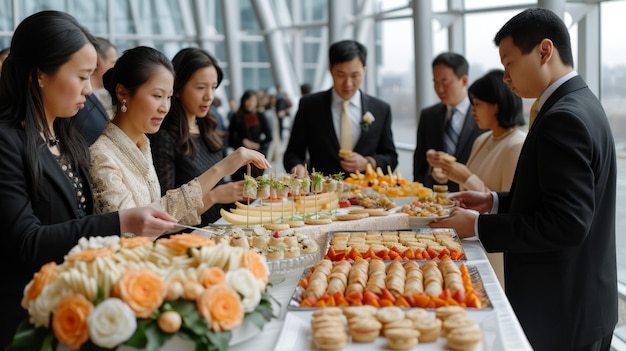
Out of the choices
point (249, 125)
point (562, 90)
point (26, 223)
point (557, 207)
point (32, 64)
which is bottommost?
point (249, 125)

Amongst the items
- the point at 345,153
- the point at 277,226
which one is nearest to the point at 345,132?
the point at 345,153

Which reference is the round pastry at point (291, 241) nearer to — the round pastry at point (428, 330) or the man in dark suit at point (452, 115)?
the round pastry at point (428, 330)

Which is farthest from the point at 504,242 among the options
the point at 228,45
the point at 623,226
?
the point at 228,45

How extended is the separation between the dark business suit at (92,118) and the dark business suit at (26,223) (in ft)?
6.31

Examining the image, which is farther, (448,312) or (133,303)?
(448,312)

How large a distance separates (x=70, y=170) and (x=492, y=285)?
140 cm

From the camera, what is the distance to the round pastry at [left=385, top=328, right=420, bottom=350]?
162 cm

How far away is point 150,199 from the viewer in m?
2.88

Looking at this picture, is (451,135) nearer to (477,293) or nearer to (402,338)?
(477,293)

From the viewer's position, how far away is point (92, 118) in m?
4.26

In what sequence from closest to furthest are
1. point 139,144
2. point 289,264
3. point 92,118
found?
point 289,264 < point 139,144 < point 92,118

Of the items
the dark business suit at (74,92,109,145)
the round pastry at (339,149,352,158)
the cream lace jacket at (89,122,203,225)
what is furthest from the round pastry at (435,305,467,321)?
the round pastry at (339,149,352,158)

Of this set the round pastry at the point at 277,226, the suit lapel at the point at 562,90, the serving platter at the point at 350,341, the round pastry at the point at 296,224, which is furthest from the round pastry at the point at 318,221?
the serving platter at the point at 350,341

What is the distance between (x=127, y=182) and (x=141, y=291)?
131cm
